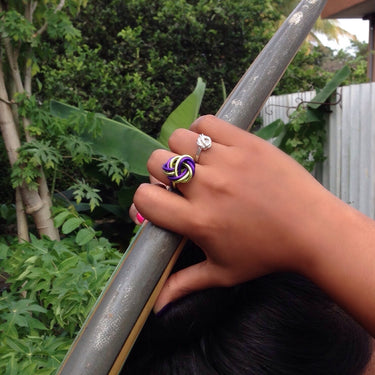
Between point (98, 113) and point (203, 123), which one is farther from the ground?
point (203, 123)

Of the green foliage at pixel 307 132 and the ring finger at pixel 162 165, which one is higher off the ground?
the ring finger at pixel 162 165

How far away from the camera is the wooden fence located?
464 centimetres

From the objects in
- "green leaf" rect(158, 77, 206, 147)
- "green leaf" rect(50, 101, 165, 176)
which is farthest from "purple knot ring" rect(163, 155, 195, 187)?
"green leaf" rect(158, 77, 206, 147)

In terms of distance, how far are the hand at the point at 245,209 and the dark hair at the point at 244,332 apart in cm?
12

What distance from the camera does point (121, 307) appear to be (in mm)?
494

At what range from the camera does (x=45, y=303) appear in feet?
5.36

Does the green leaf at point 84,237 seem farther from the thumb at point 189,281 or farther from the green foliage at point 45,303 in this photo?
the thumb at point 189,281

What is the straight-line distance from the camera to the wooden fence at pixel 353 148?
4641 mm

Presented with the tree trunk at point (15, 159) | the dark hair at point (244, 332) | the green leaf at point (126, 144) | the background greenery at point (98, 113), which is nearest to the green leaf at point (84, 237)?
the background greenery at point (98, 113)

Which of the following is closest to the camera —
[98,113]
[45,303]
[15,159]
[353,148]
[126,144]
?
[45,303]

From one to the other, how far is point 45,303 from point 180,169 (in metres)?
1.25

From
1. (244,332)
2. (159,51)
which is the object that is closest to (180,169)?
(244,332)

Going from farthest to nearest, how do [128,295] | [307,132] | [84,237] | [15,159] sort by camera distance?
1. [307,132]
2. [15,159]
3. [84,237]
4. [128,295]

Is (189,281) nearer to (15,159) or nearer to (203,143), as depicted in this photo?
(203,143)
